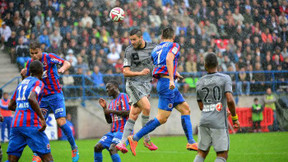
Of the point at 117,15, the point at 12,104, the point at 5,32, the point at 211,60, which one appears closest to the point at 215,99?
the point at 211,60

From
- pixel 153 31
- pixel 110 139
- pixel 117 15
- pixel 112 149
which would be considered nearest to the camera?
pixel 112 149

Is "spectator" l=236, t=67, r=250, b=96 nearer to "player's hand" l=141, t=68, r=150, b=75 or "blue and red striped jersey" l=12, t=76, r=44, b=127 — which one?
"player's hand" l=141, t=68, r=150, b=75

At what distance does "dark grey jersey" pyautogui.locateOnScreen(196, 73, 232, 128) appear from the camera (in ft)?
20.8

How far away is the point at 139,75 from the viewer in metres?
9.01

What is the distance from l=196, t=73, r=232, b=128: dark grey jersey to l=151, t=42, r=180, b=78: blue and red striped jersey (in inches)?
88.4

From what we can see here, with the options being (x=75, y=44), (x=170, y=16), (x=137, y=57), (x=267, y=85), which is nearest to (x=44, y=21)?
(x=75, y=44)

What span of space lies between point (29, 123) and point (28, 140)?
25 cm

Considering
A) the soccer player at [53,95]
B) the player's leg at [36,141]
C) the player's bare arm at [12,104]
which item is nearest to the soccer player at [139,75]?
the soccer player at [53,95]

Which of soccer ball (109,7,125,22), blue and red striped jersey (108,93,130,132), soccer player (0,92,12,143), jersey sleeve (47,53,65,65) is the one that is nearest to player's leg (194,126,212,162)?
blue and red striped jersey (108,93,130,132)

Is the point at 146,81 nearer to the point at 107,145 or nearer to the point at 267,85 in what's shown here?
the point at 107,145

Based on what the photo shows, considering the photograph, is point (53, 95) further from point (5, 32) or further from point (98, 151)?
point (5, 32)

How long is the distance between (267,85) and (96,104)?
8.18 metres

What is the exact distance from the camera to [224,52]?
2248 centimetres

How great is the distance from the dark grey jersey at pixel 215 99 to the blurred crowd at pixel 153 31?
13192 millimetres
